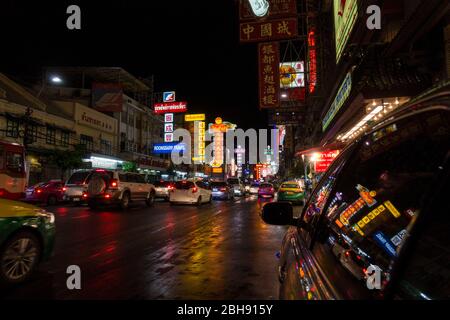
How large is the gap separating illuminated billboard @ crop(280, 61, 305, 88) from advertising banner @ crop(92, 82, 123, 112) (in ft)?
61.0

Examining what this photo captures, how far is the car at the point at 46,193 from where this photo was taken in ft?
69.7

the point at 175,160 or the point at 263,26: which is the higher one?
the point at 263,26

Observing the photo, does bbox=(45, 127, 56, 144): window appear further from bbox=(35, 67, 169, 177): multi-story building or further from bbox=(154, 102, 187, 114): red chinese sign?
bbox=(154, 102, 187, 114): red chinese sign

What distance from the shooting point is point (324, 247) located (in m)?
2.28

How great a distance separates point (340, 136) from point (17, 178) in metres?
14.0

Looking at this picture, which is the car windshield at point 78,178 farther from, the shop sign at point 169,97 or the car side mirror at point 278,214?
the shop sign at point 169,97

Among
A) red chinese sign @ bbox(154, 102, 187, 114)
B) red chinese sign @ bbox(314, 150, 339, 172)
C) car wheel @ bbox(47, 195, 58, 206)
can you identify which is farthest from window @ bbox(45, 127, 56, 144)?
red chinese sign @ bbox(154, 102, 187, 114)

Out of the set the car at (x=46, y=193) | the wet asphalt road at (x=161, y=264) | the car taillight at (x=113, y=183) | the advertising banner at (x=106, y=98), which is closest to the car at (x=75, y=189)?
the car at (x=46, y=193)

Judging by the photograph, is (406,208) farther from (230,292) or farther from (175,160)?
(175,160)

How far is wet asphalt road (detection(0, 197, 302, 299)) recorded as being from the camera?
15.7 ft

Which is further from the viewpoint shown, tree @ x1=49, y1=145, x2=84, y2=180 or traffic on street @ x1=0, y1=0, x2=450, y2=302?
tree @ x1=49, y1=145, x2=84, y2=180

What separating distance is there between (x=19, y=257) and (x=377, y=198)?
16.1ft

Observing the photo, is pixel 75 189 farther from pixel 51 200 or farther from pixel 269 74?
pixel 269 74
